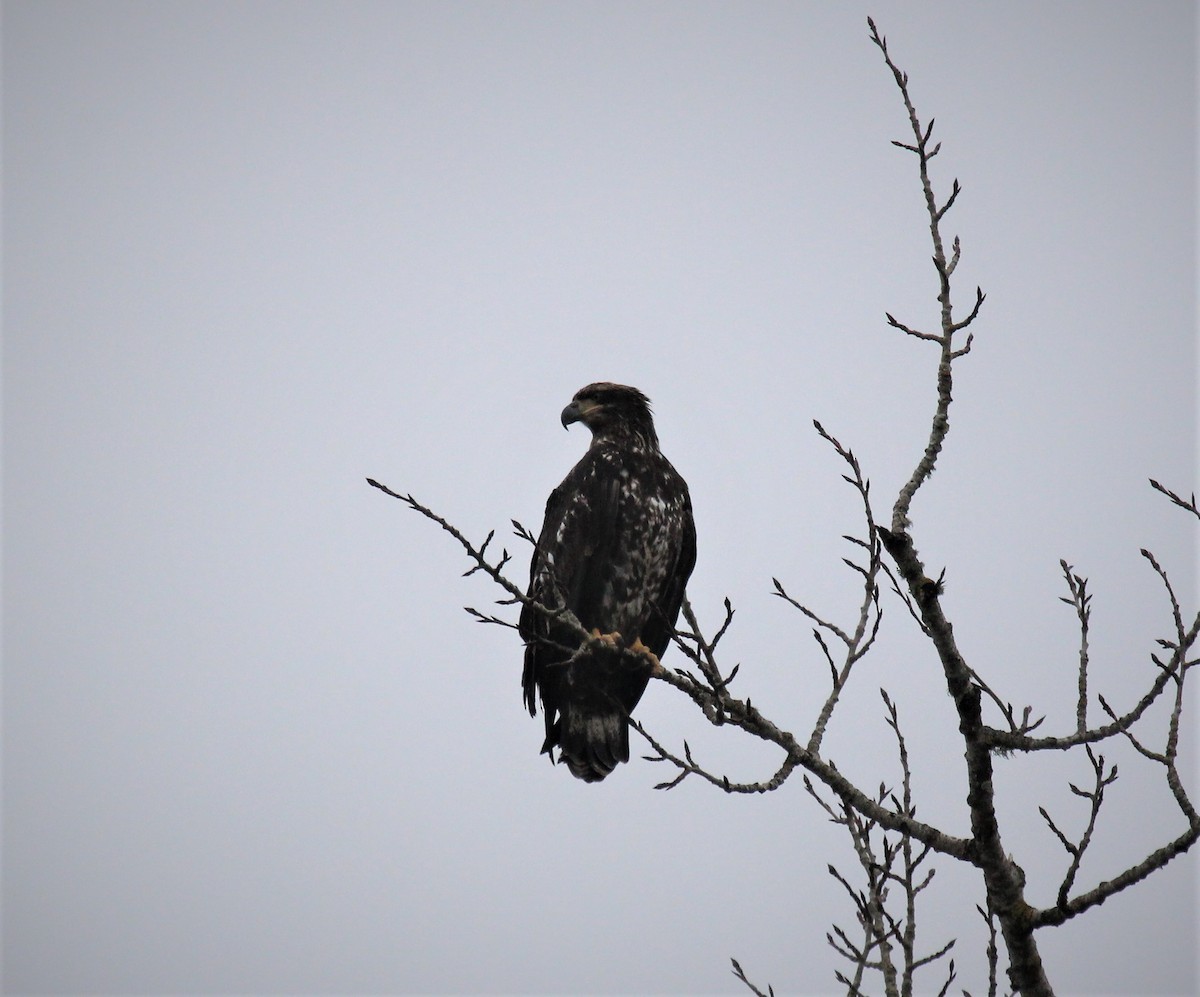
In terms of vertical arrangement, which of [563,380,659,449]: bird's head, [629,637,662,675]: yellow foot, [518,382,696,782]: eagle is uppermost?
[563,380,659,449]: bird's head

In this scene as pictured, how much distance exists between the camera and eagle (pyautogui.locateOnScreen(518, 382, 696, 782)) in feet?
20.4

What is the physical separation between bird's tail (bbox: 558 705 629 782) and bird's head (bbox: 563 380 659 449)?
1.79 m

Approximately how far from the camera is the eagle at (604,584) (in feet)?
20.4

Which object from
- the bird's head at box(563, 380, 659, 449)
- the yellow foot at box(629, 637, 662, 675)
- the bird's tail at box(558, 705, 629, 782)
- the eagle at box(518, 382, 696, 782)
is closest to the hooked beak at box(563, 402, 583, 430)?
the bird's head at box(563, 380, 659, 449)

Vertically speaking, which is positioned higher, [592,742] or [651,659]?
[592,742]

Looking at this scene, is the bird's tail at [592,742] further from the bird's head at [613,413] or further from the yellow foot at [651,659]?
the bird's head at [613,413]

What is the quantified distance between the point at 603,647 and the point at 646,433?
275 centimetres

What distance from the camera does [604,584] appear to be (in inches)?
247

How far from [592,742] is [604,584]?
3.24 ft

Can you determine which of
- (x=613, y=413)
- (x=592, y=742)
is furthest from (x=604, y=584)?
(x=613, y=413)

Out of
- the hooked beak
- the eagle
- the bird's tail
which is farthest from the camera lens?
the hooked beak

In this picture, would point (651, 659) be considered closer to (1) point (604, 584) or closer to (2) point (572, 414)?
(1) point (604, 584)

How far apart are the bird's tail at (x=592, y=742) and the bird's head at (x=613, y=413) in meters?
1.79

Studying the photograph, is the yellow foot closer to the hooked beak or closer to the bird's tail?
the bird's tail
